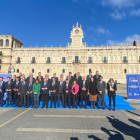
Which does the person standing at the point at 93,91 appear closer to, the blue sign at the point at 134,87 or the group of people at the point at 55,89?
the group of people at the point at 55,89

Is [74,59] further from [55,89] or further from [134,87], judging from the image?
[55,89]

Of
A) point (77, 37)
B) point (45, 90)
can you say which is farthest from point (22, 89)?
point (77, 37)

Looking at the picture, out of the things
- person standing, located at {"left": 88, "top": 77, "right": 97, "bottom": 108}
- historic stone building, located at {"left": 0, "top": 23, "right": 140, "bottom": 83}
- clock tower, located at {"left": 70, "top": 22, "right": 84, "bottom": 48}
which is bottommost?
person standing, located at {"left": 88, "top": 77, "right": 97, "bottom": 108}

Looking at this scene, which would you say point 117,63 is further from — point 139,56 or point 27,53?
point 27,53

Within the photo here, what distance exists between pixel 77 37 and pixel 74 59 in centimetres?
703

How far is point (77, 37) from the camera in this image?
3806 cm

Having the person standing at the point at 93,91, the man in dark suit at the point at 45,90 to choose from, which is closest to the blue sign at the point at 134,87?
the person standing at the point at 93,91

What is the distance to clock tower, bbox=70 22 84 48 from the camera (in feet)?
125

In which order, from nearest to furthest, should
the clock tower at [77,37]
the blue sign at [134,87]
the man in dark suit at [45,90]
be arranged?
1. the man in dark suit at [45,90]
2. the blue sign at [134,87]
3. the clock tower at [77,37]

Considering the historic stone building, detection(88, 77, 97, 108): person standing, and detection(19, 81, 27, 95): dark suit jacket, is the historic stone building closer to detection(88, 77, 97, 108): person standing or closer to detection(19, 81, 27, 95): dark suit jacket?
detection(88, 77, 97, 108): person standing

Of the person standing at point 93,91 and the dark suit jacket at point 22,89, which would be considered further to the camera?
the dark suit jacket at point 22,89

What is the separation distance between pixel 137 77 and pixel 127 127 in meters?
7.26

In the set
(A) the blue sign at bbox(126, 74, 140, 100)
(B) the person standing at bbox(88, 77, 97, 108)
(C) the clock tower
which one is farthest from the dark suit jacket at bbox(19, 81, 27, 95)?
(C) the clock tower

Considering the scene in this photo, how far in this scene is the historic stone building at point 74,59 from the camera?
37.2 m
